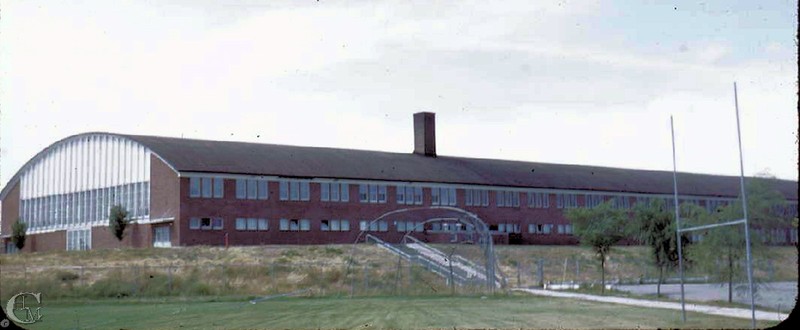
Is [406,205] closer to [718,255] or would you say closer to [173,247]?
[173,247]

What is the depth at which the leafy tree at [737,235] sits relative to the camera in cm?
2847

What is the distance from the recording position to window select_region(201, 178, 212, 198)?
62031 mm

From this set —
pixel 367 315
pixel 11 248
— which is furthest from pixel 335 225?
pixel 367 315

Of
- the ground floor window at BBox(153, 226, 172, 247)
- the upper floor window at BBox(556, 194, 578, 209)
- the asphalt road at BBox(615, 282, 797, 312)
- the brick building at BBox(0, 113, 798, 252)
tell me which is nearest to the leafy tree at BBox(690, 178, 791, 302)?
the asphalt road at BBox(615, 282, 797, 312)

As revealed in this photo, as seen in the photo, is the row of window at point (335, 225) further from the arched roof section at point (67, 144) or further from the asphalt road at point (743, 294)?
the asphalt road at point (743, 294)

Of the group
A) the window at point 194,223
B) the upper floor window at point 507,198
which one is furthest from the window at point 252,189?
the upper floor window at point 507,198

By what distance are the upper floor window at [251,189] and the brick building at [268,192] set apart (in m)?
0.07

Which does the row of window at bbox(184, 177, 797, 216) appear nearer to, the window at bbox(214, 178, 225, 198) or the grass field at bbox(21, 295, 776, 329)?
the window at bbox(214, 178, 225, 198)

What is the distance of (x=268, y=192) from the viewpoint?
2554 inches

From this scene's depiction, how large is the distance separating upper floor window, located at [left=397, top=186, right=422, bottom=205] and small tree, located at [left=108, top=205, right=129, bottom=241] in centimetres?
1869

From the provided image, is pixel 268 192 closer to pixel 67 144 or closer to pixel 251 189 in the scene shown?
pixel 251 189

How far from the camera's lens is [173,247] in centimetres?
5888

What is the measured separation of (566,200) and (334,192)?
21988mm

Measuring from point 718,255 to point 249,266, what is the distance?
79.4 feet
